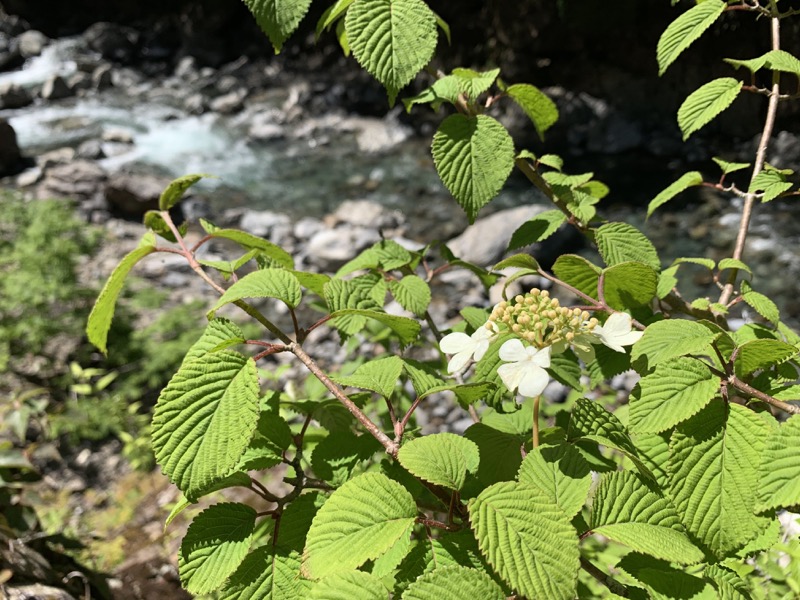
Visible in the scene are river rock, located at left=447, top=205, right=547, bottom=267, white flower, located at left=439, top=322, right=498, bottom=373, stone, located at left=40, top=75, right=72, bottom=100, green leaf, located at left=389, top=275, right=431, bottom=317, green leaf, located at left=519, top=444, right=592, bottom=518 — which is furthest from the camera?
stone, located at left=40, top=75, right=72, bottom=100

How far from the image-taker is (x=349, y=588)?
470 millimetres

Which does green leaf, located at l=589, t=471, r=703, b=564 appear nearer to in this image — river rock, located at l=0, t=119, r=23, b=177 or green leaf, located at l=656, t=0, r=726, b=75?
green leaf, located at l=656, t=0, r=726, b=75

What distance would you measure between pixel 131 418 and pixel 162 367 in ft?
1.10

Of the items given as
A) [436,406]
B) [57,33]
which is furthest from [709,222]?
[57,33]

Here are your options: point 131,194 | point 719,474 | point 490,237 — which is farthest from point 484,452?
point 131,194

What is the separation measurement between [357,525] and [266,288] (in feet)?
0.94

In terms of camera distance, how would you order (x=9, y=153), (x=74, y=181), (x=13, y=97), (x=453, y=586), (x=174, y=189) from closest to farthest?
(x=453, y=586)
(x=174, y=189)
(x=74, y=181)
(x=9, y=153)
(x=13, y=97)

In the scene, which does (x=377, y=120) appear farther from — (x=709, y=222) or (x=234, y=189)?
(x=709, y=222)

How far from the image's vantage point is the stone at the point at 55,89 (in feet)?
26.6

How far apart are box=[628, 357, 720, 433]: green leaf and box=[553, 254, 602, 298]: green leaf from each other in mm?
249

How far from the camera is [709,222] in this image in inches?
186

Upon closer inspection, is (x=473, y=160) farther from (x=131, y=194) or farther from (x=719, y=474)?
(x=131, y=194)

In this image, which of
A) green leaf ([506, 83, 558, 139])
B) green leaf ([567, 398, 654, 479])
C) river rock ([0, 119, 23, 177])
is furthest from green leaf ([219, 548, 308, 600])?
river rock ([0, 119, 23, 177])

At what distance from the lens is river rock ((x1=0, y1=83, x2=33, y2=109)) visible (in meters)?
7.88
